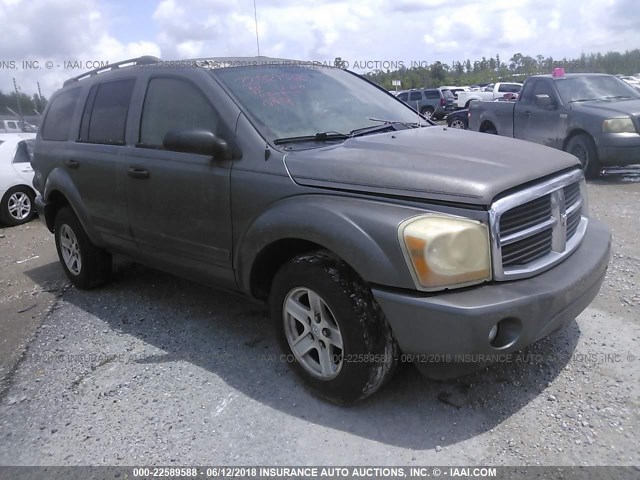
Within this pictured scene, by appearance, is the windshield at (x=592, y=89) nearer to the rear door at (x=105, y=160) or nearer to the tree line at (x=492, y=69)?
the rear door at (x=105, y=160)

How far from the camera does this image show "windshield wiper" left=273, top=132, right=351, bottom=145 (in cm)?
332

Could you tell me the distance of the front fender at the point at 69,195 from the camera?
15.7 feet

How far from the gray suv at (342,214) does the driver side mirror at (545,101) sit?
606 cm

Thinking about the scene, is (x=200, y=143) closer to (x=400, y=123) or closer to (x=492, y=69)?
(x=400, y=123)

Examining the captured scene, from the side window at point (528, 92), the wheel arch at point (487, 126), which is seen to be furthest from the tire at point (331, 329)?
the wheel arch at point (487, 126)

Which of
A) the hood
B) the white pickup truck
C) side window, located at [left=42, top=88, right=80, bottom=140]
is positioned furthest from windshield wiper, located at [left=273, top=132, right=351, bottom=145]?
the white pickup truck

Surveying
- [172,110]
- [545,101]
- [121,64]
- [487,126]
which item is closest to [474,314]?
[172,110]

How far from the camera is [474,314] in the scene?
8.04 feet

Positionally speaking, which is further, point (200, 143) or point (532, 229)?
point (200, 143)

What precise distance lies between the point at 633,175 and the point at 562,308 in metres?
7.58

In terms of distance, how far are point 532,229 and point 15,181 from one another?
29.3ft

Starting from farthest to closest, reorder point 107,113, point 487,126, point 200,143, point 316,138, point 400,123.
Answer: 1. point 487,126
2. point 107,113
3. point 400,123
4. point 316,138
5. point 200,143

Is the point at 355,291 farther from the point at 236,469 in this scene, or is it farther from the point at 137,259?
the point at 137,259

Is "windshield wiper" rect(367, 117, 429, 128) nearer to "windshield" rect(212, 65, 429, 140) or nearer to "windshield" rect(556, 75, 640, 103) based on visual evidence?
"windshield" rect(212, 65, 429, 140)
